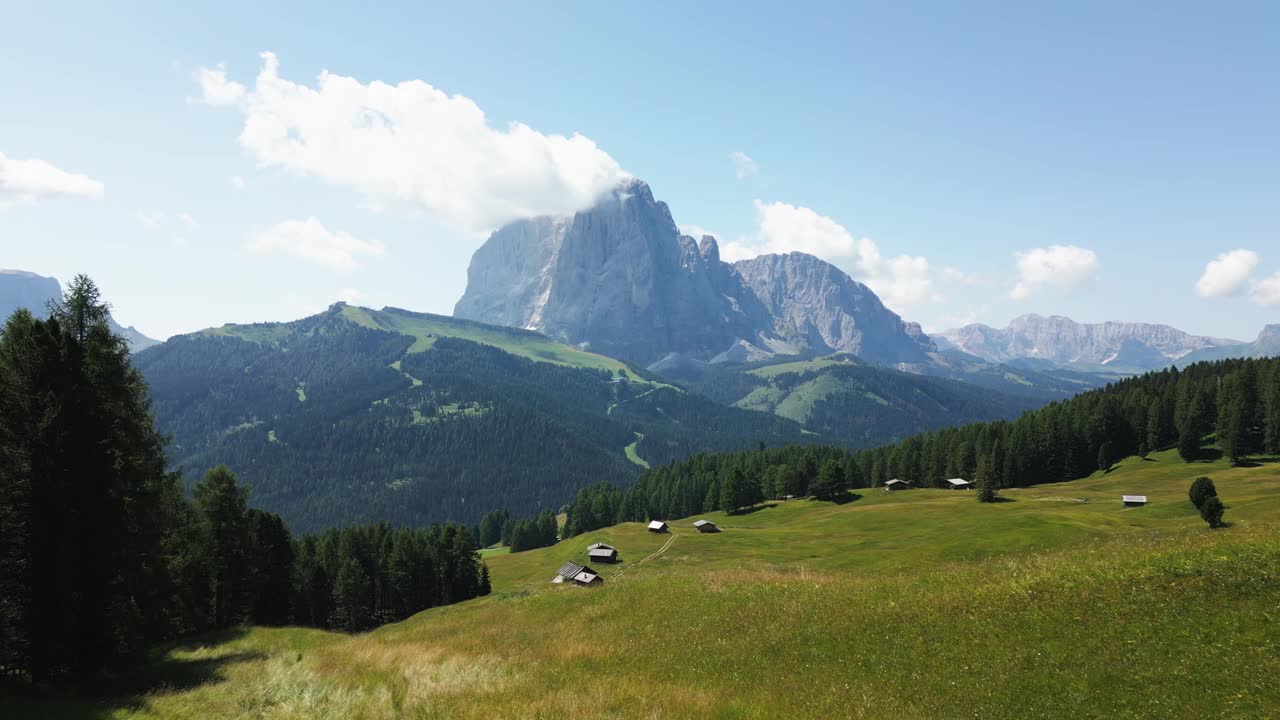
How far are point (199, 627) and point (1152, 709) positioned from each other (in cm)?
4881

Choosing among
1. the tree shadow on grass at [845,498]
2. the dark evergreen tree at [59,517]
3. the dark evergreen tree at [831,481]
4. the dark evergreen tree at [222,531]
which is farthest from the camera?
the dark evergreen tree at [831,481]

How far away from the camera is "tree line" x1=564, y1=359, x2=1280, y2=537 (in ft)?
352

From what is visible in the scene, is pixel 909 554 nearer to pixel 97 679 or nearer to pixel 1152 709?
pixel 1152 709

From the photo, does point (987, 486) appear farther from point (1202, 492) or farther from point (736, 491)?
point (736, 491)

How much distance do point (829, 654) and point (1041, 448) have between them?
5305 inches

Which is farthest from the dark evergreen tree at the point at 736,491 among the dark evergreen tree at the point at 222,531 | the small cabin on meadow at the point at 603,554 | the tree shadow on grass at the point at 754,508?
the dark evergreen tree at the point at 222,531

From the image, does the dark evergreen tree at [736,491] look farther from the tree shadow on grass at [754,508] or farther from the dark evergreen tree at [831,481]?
the dark evergreen tree at [831,481]

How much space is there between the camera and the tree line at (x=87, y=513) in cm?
1950

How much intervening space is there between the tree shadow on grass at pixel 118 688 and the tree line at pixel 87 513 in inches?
34.6

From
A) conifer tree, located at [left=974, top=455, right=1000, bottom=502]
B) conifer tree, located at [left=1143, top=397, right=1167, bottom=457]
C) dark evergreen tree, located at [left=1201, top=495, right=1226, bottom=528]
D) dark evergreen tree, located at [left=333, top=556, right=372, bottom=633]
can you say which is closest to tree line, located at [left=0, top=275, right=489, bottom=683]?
dark evergreen tree, located at [left=333, top=556, right=372, bottom=633]

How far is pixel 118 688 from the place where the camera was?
1986cm

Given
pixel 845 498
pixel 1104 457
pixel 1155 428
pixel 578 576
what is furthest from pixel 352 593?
pixel 1155 428

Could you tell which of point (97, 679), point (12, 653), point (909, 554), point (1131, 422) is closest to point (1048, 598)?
point (97, 679)

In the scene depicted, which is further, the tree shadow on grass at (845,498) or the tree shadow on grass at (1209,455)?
the tree shadow on grass at (845,498)
